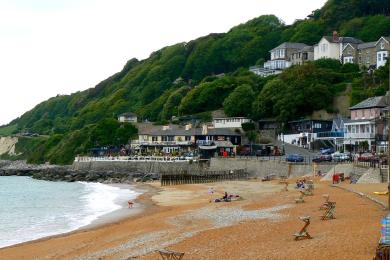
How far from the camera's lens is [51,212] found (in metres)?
40.2

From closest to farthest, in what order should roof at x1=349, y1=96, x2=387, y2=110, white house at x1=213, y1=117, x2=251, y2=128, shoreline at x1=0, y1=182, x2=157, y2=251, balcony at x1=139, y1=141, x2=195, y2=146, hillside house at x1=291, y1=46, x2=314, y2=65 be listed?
shoreline at x1=0, y1=182, x2=157, y2=251, roof at x1=349, y1=96, x2=387, y2=110, balcony at x1=139, y1=141, x2=195, y2=146, white house at x1=213, y1=117, x2=251, y2=128, hillside house at x1=291, y1=46, x2=314, y2=65

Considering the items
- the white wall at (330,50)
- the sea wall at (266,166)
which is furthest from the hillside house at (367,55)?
the sea wall at (266,166)

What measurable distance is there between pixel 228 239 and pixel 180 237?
271 cm

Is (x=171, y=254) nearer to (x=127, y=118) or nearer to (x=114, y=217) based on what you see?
(x=114, y=217)

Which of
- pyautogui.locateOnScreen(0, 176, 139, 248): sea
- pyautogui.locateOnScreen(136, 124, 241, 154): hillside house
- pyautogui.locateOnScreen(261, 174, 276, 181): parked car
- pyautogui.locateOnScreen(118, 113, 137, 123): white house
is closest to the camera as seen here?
pyautogui.locateOnScreen(0, 176, 139, 248): sea

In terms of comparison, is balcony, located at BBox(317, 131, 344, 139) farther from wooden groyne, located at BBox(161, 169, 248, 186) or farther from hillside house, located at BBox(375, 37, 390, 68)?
hillside house, located at BBox(375, 37, 390, 68)

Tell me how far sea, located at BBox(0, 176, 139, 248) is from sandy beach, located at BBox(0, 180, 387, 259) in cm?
243

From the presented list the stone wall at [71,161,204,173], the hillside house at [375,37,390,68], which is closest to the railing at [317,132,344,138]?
the stone wall at [71,161,204,173]

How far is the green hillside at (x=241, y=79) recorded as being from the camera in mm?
76438

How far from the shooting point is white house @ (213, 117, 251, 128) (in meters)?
85.3

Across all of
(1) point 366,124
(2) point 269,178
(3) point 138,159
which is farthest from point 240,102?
(2) point 269,178

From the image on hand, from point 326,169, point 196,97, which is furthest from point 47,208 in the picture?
point 196,97

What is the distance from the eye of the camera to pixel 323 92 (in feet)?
245

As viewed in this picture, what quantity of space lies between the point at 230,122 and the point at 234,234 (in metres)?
66.5
